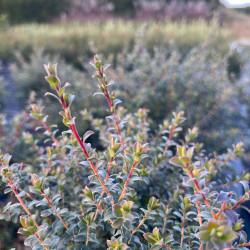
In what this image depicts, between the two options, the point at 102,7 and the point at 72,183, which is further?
the point at 102,7

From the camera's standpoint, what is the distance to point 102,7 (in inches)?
501

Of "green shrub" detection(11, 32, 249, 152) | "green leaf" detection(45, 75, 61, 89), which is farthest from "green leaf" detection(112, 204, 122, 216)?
"green shrub" detection(11, 32, 249, 152)

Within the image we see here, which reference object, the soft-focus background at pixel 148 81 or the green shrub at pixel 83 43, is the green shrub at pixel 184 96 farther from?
the green shrub at pixel 83 43

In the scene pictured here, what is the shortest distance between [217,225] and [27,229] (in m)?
0.61

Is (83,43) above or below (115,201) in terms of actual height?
below

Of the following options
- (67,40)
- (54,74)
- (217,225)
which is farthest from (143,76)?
(67,40)

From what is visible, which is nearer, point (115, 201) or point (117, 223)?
point (117, 223)

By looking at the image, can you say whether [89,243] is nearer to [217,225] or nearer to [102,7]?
[217,225]

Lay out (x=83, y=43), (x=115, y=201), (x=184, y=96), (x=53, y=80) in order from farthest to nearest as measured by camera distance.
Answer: (x=83, y=43) < (x=184, y=96) < (x=115, y=201) < (x=53, y=80)

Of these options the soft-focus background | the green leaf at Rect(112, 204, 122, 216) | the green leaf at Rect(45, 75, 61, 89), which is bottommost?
the soft-focus background

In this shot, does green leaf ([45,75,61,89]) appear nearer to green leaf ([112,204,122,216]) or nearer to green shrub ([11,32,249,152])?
green leaf ([112,204,122,216])

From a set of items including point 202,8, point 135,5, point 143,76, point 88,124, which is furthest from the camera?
point 135,5

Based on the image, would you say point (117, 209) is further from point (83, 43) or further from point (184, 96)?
point (83, 43)

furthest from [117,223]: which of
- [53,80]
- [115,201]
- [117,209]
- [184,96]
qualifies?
[184,96]
